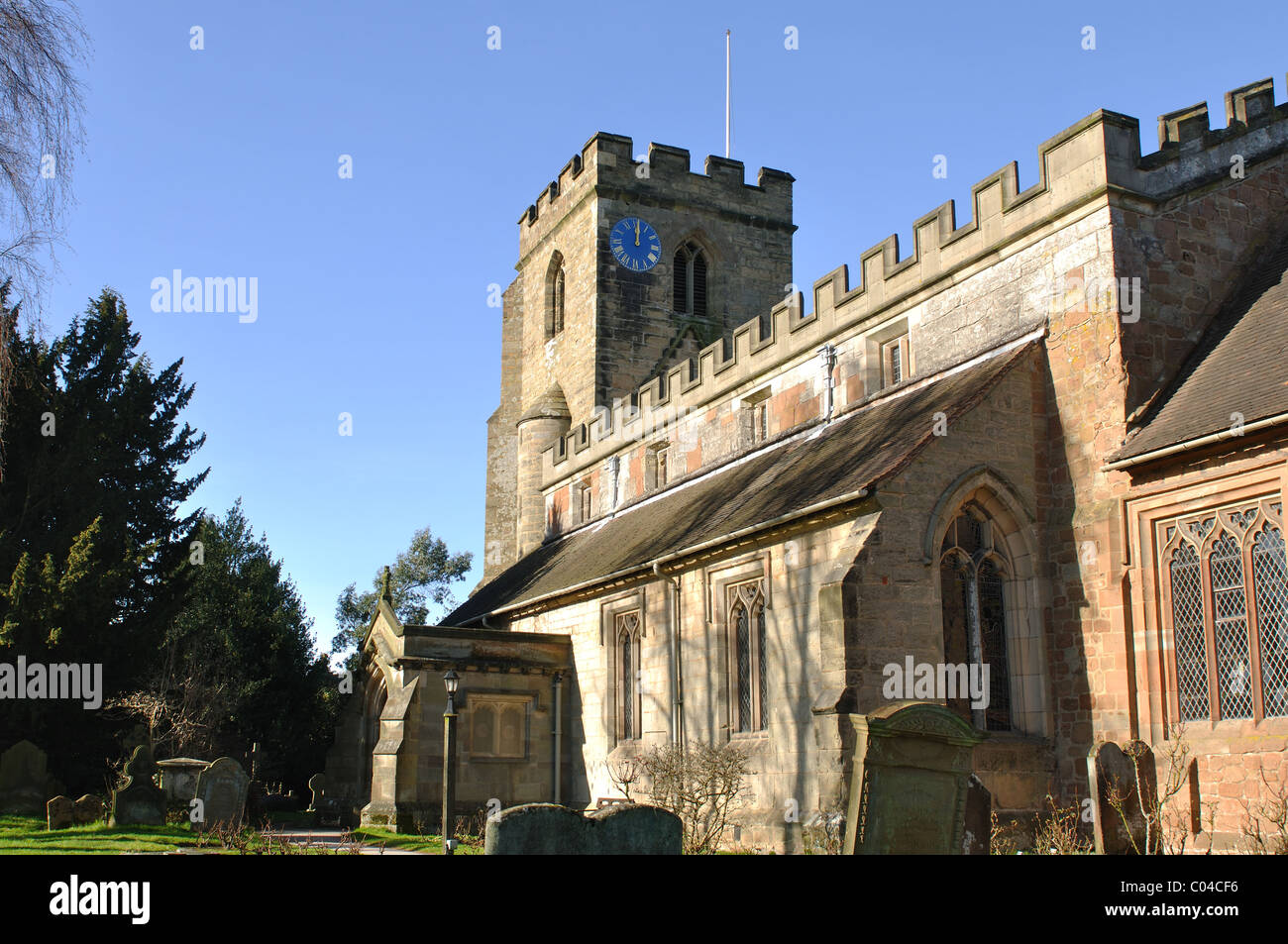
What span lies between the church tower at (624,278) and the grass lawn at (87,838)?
1483cm

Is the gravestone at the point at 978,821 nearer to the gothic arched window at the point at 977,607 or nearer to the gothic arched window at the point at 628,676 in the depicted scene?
the gothic arched window at the point at 977,607

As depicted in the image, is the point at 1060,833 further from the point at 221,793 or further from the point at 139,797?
the point at 139,797

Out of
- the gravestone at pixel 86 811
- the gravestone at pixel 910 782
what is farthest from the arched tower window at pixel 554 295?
the gravestone at pixel 910 782

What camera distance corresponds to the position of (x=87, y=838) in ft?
54.5

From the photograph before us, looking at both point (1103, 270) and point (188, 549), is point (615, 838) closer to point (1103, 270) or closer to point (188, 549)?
point (1103, 270)

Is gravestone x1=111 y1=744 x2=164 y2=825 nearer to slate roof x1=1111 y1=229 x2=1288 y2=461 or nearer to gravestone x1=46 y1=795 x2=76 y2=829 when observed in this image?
gravestone x1=46 y1=795 x2=76 y2=829

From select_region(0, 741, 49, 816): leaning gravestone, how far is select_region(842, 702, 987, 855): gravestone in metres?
18.8

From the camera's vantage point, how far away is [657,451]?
26609 mm

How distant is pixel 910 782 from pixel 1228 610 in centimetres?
552

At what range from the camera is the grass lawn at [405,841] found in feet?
52.3

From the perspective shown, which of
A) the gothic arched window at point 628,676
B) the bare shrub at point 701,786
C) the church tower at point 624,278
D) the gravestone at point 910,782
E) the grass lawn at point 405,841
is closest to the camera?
the gravestone at point 910,782

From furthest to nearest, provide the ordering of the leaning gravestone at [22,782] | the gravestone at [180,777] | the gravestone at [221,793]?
the leaning gravestone at [22,782]
the gravestone at [180,777]
the gravestone at [221,793]

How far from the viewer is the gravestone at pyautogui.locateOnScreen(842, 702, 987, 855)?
9484 millimetres
